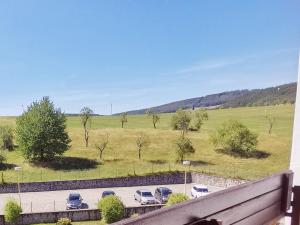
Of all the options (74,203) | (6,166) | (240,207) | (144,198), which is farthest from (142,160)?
(240,207)

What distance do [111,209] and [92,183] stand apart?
6079 mm

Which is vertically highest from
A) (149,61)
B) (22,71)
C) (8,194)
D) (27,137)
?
(149,61)

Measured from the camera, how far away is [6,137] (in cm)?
2481

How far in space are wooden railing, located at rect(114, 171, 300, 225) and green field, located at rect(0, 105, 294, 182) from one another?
665 inches

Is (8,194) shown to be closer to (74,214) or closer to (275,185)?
(74,214)

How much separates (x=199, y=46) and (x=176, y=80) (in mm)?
12920

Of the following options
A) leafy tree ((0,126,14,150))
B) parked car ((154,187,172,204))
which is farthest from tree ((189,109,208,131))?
parked car ((154,187,172,204))

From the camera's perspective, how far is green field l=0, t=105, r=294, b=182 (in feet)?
63.0

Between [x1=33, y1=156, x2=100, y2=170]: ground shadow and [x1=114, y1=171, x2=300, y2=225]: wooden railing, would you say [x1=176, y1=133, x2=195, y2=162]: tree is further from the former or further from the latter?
[x1=114, y1=171, x2=300, y2=225]: wooden railing

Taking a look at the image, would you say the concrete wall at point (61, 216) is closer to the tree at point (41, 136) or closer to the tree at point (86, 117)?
the tree at point (41, 136)

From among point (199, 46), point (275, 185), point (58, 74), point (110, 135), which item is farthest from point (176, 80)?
point (275, 185)

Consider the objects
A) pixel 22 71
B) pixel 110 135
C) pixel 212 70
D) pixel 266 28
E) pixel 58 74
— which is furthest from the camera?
pixel 266 28

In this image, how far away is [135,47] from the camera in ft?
244

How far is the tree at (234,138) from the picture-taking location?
Result: 2428cm
